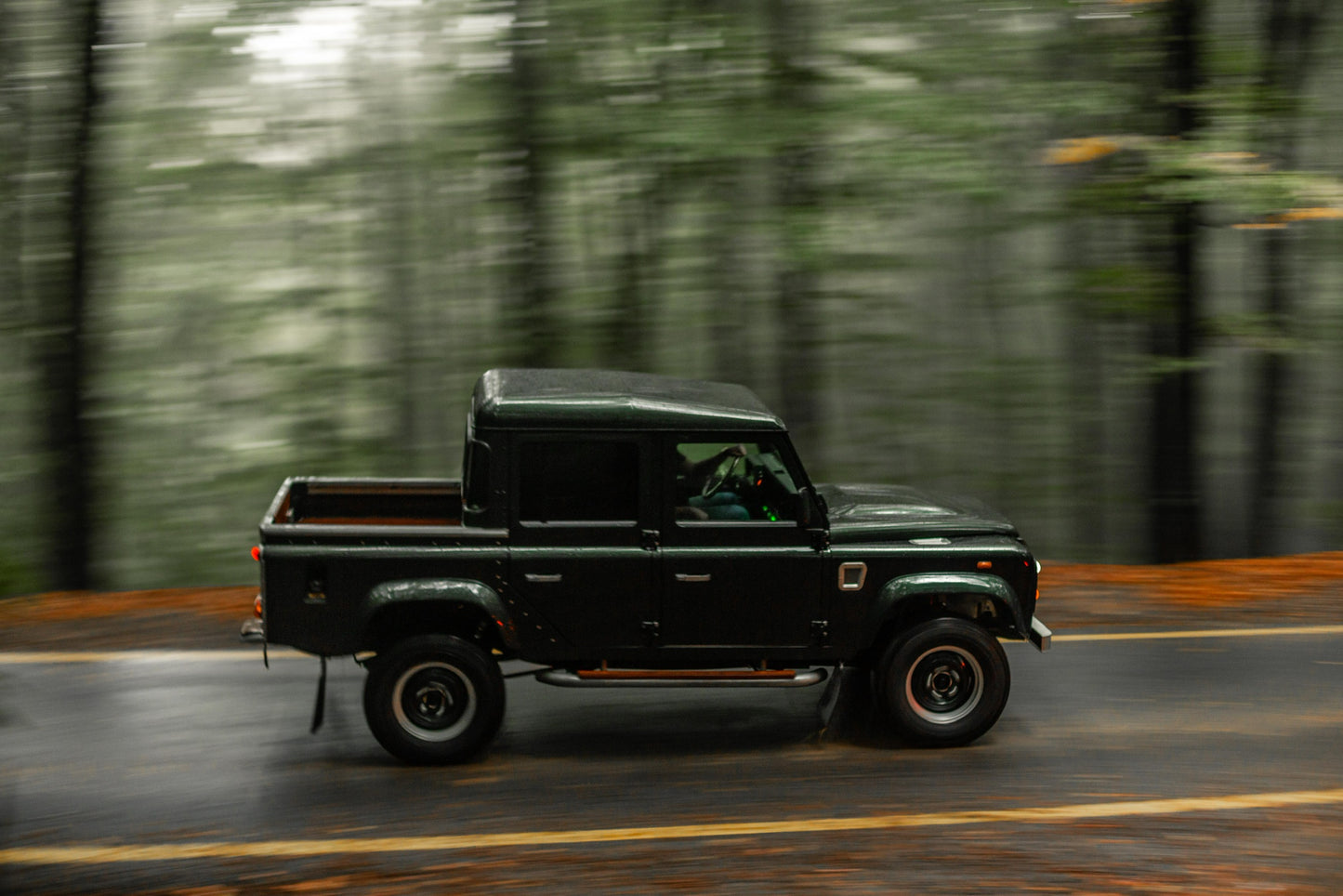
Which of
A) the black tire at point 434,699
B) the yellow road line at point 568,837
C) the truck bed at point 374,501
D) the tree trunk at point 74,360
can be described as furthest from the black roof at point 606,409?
the tree trunk at point 74,360

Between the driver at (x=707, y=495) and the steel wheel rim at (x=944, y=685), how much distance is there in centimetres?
133

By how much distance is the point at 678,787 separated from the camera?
6.41 m

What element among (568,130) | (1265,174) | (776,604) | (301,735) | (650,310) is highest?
(568,130)

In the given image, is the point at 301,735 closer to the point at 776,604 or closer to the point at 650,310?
the point at 776,604

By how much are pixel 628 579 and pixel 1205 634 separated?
4955 mm

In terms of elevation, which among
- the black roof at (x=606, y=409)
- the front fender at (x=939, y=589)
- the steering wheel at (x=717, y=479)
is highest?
the black roof at (x=606, y=409)

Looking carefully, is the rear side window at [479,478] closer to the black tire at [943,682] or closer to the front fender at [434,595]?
the front fender at [434,595]

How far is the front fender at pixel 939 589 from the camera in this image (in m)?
6.61

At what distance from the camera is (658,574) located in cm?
658

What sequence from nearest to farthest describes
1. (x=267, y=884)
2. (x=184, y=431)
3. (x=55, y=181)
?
(x=267, y=884) < (x=55, y=181) < (x=184, y=431)

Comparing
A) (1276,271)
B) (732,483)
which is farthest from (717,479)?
(1276,271)

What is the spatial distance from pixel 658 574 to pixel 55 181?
918 cm

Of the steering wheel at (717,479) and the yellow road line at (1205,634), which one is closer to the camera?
the steering wheel at (717,479)

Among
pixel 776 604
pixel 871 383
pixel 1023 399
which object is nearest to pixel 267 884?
pixel 776 604
